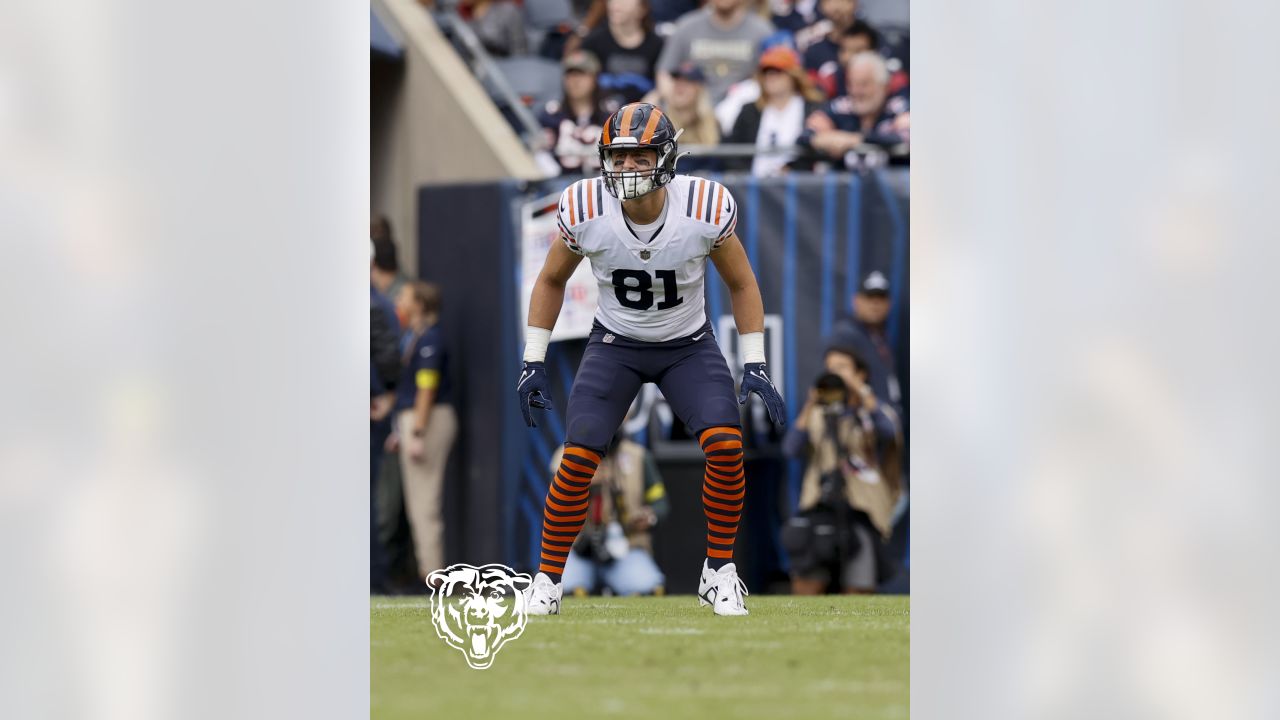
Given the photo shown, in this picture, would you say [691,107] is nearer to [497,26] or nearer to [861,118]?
[861,118]

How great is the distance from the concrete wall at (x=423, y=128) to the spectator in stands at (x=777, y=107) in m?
1.08

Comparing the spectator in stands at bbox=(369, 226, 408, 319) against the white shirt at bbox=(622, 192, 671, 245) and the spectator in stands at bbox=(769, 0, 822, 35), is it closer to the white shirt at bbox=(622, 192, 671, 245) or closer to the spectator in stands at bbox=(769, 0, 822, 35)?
the spectator in stands at bbox=(769, 0, 822, 35)

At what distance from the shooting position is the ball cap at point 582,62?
8172mm

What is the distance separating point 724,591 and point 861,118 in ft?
11.6

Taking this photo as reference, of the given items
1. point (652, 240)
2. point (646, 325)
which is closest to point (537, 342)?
point (646, 325)

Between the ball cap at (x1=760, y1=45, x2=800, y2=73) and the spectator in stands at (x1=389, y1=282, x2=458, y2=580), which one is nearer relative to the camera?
the spectator in stands at (x1=389, y1=282, x2=458, y2=580)

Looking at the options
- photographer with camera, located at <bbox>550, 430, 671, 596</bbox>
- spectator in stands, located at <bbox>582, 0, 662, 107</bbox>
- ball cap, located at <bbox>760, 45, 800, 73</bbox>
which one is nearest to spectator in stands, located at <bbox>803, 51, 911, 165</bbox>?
ball cap, located at <bbox>760, 45, 800, 73</bbox>

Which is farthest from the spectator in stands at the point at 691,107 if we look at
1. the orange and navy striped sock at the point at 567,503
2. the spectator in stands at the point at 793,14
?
the orange and navy striped sock at the point at 567,503

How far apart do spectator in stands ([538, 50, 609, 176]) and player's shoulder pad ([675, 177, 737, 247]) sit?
307 cm

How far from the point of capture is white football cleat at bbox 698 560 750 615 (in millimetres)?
4973

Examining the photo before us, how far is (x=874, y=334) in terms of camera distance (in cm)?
743
